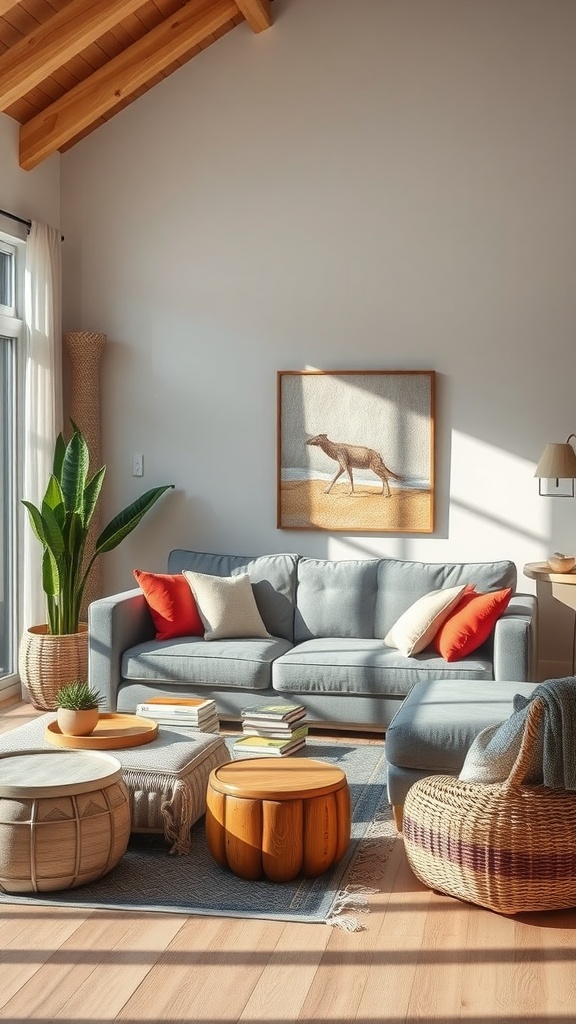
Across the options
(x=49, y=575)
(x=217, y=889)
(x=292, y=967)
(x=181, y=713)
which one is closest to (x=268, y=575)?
(x=49, y=575)

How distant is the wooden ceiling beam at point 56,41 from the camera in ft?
16.1

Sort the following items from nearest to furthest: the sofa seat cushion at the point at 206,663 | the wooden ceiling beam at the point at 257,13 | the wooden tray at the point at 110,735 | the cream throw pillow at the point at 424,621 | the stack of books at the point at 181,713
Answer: the wooden tray at the point at 110,735
the stack of books at the point at 181,713
the cream throw pillow at the point at 424,621
the sofa seat cushion at the point at 206,663
the wooden ceiling beam at the point at 257,13

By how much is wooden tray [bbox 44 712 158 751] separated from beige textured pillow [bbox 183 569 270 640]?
4.58 feet

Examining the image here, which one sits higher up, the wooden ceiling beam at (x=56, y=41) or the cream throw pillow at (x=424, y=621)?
the wooden ceiling beam at (x=56, y=41)

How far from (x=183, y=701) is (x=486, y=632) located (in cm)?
145

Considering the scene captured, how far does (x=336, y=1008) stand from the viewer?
2545mm

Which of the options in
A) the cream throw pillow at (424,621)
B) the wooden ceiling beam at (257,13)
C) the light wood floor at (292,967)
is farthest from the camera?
the wooden ceiling beam at (257,13)

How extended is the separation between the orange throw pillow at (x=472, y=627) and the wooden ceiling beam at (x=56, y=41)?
3.23 m

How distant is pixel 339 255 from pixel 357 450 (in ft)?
3.63

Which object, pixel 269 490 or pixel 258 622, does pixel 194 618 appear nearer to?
pixel 258 622

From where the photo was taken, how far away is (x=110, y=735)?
3.75 metres

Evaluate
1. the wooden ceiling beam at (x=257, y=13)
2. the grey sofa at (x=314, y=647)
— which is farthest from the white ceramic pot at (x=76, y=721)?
the wooden ceiling beam at (x=257, y=13)

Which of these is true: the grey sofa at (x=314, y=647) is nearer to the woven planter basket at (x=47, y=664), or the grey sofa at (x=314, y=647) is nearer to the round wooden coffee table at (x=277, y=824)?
the woven planter basket at (x=47, y=664)

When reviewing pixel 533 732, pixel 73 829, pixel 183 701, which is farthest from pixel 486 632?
pixel 73 829
